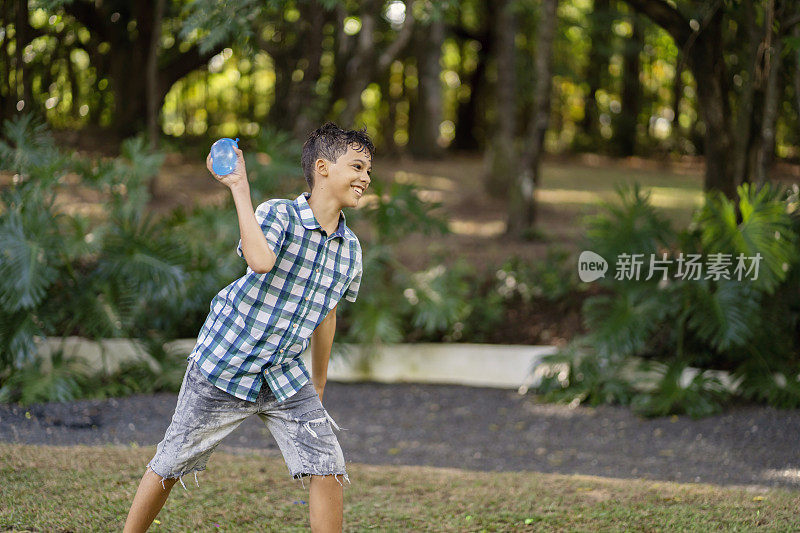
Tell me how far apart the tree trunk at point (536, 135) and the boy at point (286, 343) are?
5.97 metres

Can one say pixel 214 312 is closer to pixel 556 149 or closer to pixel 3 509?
pixel 3 509

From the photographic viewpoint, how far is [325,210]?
2734mm

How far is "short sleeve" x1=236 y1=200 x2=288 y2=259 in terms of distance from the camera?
261 centimetres

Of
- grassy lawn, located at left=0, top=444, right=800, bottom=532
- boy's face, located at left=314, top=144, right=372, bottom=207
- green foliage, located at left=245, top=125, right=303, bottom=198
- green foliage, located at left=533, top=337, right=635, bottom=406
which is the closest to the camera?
boy's face, located at left=314, top=144, right=372, bottom=207

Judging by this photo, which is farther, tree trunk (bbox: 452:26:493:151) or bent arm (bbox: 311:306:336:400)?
tree trunk (bbox: 452:26:493:151)

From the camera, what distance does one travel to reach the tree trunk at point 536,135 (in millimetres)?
8414

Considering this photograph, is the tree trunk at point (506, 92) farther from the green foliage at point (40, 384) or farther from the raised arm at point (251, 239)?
the raised arm at point (251, 239)

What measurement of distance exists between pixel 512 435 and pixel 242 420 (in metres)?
3.11

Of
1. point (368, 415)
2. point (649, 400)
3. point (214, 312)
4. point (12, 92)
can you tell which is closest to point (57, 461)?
point (214, 312)

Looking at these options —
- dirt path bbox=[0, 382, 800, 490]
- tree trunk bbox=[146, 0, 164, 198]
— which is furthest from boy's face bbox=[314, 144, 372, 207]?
tree trunk bbox=[146, 0, 164, 198]

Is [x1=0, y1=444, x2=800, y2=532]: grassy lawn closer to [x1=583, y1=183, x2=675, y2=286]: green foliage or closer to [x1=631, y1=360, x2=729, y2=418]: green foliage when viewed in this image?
[x1=631, y1=360, x2=729, y2=418]: green foliage

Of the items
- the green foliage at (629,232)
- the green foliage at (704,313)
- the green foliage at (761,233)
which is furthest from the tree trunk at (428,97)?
the green foliage at (761,233)

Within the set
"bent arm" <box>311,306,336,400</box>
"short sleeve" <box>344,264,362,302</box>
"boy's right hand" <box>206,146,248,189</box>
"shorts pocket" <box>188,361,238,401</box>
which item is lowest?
"shorts pocket" <box>188,361,238,401</box>

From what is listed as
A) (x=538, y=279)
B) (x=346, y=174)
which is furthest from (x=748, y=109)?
(x=346, y=174)
